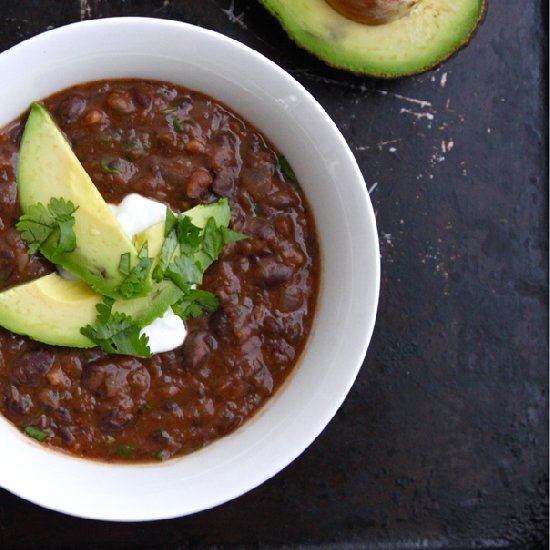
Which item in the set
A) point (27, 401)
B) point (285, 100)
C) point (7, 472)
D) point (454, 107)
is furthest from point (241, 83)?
point (7, 472)

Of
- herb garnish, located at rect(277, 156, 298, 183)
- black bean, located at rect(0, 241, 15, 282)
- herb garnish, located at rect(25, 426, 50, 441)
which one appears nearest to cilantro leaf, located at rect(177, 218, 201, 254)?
herb garnish, located at rect(277, 156, 298, 183)

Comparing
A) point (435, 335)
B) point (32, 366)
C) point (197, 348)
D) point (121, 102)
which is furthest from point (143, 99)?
point (435, 335)

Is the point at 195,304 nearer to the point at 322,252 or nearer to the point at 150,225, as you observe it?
the point at 150,225

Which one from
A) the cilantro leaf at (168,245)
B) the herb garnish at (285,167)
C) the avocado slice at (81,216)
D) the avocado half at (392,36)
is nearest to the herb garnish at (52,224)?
the avocado slice at (81,216)

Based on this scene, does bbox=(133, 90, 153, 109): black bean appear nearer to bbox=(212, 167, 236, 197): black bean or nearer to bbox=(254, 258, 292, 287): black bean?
bbox=(212, 167, 236, 197): black bean

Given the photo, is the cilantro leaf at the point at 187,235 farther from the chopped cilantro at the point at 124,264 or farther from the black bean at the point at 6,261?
the black bean at the point at 6,261

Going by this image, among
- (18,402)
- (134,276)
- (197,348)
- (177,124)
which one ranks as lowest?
(18,402)
